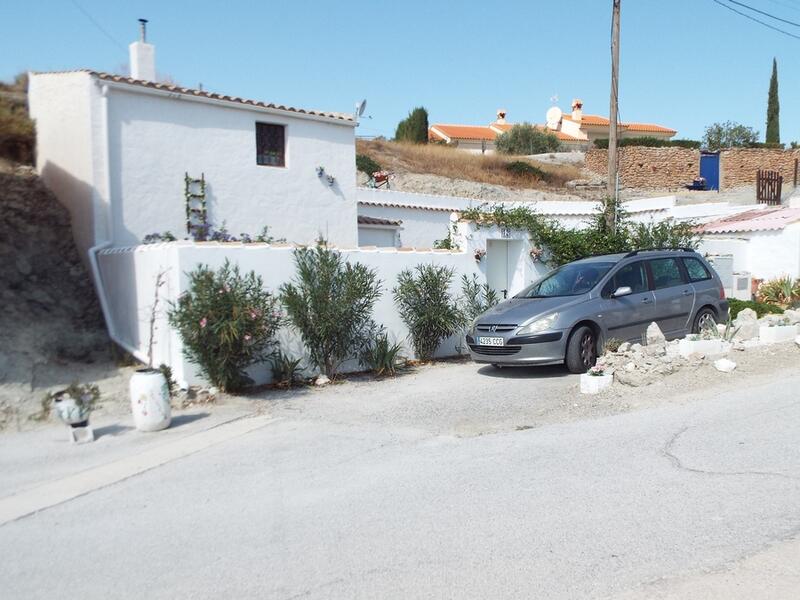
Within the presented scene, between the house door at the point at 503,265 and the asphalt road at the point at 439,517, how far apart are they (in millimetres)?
6772

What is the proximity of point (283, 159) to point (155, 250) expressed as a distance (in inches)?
268

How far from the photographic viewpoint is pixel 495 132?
2434 inches

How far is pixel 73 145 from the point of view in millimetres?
14211

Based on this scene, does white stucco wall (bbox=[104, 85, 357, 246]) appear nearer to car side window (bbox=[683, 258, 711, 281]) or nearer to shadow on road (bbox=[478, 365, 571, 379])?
shadow on road (bbox=[478, 365, 571, 379])

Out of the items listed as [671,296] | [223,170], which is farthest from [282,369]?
[223,170]

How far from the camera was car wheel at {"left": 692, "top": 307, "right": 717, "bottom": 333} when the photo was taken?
12.0 meters

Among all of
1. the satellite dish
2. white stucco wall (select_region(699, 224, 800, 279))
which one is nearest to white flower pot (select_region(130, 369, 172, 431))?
white stucco wall (select_region(699, 224, 800, 279))

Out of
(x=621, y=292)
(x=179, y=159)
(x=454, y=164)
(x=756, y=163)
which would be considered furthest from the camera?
(x=756, y=163)

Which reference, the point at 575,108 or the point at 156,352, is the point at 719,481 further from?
the point at 575,108

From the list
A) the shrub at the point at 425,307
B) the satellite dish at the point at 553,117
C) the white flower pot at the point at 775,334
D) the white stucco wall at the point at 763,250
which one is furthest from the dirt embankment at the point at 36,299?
the satellite dish at the point at 553,117

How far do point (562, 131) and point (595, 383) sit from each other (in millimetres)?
59634

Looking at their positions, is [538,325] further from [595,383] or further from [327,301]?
[327,301]

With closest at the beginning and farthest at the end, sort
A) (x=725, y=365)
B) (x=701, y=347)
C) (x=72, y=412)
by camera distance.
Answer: (x=72, y=412) → (x=725, y=365) → (x=701, y=347)

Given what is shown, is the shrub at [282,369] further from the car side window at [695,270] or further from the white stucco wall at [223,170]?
the car side window at [695,270]
